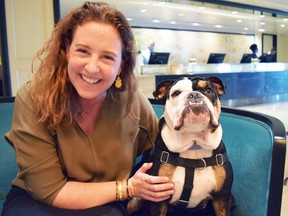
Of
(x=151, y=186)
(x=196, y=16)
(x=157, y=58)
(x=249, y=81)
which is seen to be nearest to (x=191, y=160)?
(x=151, y=186)

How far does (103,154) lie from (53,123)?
0.22m

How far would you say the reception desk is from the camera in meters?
7.14

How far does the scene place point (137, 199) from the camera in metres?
1.20

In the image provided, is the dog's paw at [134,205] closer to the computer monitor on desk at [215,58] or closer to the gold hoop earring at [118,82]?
the gold hoop earring at [118,82]

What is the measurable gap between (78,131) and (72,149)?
7cm

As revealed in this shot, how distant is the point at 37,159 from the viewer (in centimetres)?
108

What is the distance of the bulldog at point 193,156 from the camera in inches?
40.2

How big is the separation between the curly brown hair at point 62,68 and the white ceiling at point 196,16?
514 centimetres

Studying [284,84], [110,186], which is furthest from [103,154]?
[284,84]

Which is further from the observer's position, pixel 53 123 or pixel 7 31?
pixel 7 31

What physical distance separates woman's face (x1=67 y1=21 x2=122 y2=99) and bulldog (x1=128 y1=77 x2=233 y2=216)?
24 centimetres

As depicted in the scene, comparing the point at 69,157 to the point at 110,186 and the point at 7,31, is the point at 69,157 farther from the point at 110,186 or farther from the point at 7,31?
the point at 7,31

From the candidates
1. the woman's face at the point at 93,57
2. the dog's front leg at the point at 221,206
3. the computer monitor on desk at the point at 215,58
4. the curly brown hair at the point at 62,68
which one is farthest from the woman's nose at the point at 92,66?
the computer monitor on desk at the point at 215,58

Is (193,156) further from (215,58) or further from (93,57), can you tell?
(215,58)
